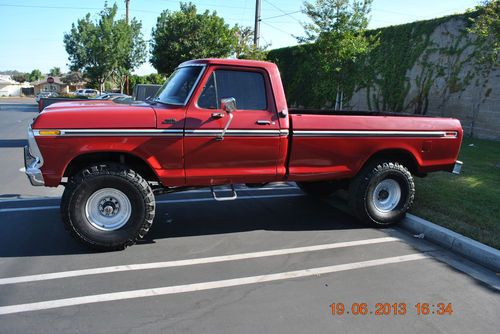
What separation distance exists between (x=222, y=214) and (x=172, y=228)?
0.92 m

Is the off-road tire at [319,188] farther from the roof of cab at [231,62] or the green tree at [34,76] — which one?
the green tree at [34,76]

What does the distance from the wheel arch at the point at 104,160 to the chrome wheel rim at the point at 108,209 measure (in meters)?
0.36

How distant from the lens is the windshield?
4969mm

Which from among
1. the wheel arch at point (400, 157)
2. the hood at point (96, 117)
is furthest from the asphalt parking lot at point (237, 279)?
the hood at point (96, 117)

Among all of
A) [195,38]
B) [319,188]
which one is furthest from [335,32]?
[195,38]

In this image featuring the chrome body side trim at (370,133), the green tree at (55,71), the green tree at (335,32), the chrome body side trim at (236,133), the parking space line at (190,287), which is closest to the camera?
the parking space line at (190,287)

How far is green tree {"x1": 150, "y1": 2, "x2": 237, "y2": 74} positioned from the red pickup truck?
51.5 feet

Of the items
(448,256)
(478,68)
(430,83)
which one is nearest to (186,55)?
(430,83)

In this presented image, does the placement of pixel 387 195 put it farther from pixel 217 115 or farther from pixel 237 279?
pixel 237 279

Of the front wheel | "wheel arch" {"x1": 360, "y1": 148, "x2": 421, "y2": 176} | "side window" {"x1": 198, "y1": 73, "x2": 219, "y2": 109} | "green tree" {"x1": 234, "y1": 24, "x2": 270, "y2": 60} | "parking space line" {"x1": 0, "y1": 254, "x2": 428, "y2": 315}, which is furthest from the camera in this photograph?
"green tree" {"x1": 234, "y1": 24, "x2": 270, "y2": 60}

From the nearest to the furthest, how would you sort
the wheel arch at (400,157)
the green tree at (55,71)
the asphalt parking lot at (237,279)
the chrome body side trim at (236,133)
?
the asphalt parking lot at (237,279) < the chrome body side trim at (236,133) < the wheel arch at (400,157) < the green tree at (55,71)

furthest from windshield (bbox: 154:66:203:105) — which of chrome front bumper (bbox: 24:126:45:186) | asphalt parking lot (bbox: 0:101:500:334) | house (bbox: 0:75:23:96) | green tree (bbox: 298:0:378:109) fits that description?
house (bbox: 0:75:23:96)
